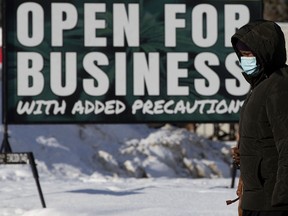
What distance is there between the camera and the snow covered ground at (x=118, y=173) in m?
11.2

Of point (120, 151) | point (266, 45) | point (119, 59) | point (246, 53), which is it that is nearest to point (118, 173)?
point (120, 151)

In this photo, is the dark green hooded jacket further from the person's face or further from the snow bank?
the snow bank

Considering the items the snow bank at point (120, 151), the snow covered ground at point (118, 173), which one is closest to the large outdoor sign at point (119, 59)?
the snow covered ground at point (118, 173)

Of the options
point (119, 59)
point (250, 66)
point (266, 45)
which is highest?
point (266, 45)

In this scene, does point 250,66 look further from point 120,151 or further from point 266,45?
point 120,151

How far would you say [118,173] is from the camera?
18.5 meters

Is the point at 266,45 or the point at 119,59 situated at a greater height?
the point at 266,45

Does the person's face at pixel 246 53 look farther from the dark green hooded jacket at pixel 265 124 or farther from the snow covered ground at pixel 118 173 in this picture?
the snow covered ground at pixel 118 173

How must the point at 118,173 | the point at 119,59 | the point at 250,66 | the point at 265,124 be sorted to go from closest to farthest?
the point at 265,124, the point at 250,66, the point at 119,59, the point at 118,173

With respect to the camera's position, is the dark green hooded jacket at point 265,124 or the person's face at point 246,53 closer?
the dark green hooded jacket at point 265,124

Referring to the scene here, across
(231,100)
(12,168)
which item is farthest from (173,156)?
(231,100)

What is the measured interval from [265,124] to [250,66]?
0.99 ft

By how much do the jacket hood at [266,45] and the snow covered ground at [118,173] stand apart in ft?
19.0

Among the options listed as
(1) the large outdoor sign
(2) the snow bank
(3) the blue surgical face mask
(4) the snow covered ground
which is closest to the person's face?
(3) the blue surgical face mask
